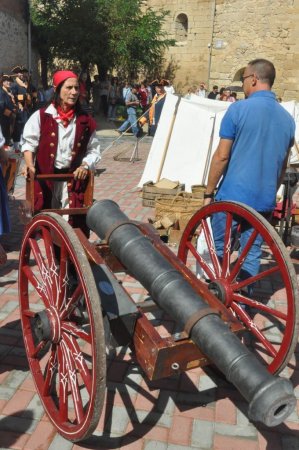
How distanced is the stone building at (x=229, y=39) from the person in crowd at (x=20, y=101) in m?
13.6

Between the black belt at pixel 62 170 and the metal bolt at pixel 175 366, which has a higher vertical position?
the black belt at pixel 62 170

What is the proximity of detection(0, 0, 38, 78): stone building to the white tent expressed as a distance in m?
13.3

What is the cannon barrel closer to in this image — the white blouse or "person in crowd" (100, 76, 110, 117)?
the white blouse

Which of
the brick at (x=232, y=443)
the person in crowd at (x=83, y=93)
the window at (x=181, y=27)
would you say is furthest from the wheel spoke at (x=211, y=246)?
the window at (x=181, y=27)

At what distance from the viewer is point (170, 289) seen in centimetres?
225

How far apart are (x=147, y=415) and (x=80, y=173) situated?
1.71 meters

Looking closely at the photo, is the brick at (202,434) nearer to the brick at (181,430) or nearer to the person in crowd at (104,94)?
the brick at (181,430)

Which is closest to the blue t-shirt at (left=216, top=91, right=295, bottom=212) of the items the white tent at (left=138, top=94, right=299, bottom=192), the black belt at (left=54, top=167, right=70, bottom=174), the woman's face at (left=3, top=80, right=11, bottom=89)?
the black belt at (left=54, top=167, right=70, bottom=174)

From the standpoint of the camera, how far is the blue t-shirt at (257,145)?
3027mm

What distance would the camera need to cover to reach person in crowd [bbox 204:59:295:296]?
3.04m

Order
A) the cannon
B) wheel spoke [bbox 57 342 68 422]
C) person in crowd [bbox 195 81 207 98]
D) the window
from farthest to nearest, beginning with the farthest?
the window, person in crowd [bbox 195 81 207 98], wheel spoke [bbox 57 342 68 422], the cannon

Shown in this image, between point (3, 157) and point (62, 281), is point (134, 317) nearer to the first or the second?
point (62, 281)

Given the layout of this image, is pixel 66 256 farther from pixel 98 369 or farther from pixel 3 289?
pixel 3 289

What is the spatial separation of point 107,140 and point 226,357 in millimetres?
12387
